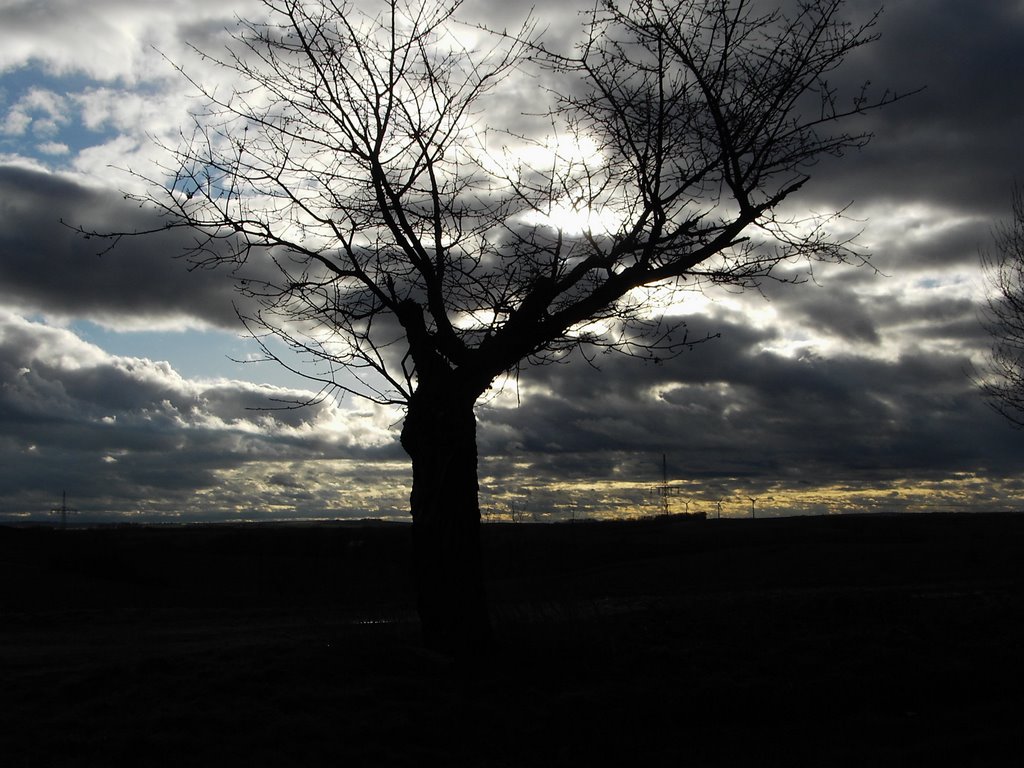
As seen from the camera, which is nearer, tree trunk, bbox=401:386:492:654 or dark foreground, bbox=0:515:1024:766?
dark foreground, bbox=0:515:1024:766

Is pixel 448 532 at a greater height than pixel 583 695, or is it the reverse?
pixel 448 532

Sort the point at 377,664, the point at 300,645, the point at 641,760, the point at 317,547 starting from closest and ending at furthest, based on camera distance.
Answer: the point at 641,760
the point at 377,664
the point at 300,645
the point at 317,547

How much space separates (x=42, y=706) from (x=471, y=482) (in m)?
4.15

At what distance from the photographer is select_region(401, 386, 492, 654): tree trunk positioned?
30.9ft

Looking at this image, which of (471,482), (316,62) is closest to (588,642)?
(471,482)

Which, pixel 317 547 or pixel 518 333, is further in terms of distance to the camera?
pixel 317 547

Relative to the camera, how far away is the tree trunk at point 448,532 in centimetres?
942

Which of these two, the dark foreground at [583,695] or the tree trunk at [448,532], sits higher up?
the tree trunk at [448,532]

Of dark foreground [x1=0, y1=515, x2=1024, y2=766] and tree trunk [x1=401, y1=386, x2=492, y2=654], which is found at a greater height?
tree trunk [x1=401, y1=386, x2=492, y2=654]

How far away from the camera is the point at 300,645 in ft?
33.4

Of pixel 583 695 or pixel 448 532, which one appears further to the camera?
pixel 448 532

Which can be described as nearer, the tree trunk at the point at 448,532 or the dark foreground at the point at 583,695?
the dark foreground at the point at 583,695

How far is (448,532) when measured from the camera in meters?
9.46

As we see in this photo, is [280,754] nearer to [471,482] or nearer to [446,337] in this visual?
[471,482]
